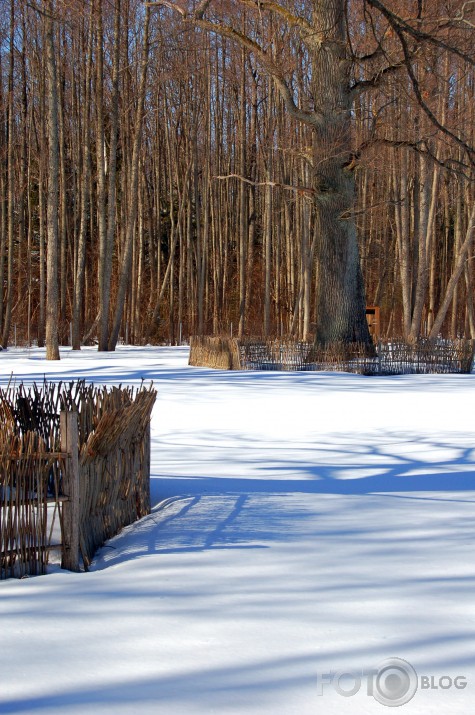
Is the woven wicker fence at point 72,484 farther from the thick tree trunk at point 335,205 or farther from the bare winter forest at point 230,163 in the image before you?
the thick tree trunk at point 335,205

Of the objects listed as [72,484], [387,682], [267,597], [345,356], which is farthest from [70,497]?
[345,356]

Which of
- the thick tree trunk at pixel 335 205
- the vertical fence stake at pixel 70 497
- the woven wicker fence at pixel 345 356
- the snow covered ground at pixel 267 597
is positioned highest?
the thick tree trunk at pixel 335 205

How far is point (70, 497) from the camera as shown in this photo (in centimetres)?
453

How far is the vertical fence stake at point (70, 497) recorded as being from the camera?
177 inches

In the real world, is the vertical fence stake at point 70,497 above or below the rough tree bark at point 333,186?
below

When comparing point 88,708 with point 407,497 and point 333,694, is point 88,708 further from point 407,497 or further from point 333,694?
point 407,497

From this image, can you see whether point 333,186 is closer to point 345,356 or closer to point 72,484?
point 345,356

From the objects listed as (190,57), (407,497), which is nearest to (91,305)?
(190,57)

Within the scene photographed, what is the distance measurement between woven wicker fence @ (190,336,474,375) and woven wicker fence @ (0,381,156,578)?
12370 millimetres

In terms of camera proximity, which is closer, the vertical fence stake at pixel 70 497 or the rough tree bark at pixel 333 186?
the vertical fence stake at pixel 70 497

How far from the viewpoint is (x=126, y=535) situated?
5.17m

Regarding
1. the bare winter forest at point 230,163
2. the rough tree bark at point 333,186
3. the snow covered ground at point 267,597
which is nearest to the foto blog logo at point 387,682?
the snow covered ground at point 267,597

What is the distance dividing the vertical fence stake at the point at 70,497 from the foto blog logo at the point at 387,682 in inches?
78.6

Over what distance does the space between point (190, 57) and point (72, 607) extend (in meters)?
33.0
